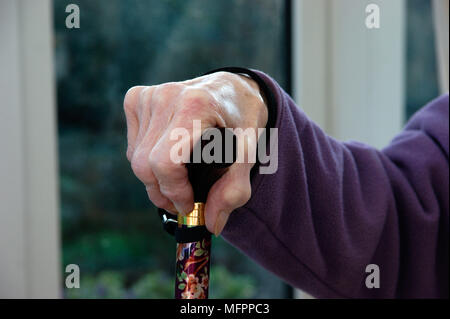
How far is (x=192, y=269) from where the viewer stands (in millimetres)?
478

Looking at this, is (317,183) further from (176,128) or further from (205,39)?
(205,39)

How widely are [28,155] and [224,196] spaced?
555mm

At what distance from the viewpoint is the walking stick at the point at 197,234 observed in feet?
1.52

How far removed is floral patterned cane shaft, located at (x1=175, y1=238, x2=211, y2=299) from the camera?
0.48 meters

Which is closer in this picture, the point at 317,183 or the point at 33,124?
the point at 317,183

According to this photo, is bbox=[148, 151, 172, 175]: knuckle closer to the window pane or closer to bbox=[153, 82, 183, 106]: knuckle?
bbox=[153, 82, 183, 106]: knuckle

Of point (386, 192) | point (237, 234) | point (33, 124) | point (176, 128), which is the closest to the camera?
point (176, 128)

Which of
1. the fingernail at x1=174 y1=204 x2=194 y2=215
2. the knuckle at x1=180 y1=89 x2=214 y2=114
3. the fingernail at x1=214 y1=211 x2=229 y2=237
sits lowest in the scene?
the fingernail at x1=214 y1=211 x2=229 y2=237

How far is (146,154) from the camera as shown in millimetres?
450

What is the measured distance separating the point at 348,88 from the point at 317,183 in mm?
561

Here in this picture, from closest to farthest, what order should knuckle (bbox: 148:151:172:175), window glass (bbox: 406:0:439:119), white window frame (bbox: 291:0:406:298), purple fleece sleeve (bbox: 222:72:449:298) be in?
knuckle (bbox: 148:151:172:175)
purple fleece sleeve (bbox: 222:72:449:298)
white window frame (bbox: 291:0:406:298)
window glass (bbox: 406:0:439:119)

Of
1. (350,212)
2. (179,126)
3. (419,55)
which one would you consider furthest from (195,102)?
(419,55)

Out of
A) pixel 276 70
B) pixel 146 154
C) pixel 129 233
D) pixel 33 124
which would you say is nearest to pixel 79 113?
pixel 33 124

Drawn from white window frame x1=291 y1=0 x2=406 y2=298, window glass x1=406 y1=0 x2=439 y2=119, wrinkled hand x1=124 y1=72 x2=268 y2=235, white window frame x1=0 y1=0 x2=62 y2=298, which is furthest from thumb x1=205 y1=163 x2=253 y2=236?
window glass x1=406 y1=0 x2=439 y2=119
